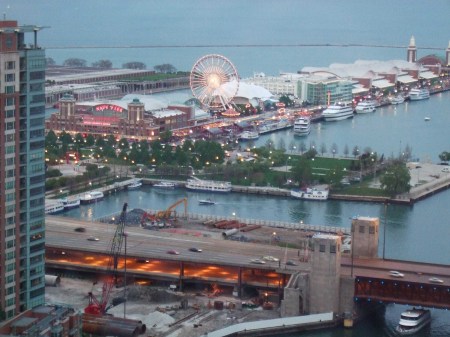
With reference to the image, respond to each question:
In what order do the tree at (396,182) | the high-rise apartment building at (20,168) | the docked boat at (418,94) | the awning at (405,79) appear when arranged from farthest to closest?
1. the awning at (405,79)
2. the docked boat at (418,94)
3. the tree at (396,182)
4. the high-rise apartment building at (20,168)

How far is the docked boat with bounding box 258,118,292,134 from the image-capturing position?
2088 cm

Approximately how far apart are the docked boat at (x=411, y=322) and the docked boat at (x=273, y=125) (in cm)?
1069

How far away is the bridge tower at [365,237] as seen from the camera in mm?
10688

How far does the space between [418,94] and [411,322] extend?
16389 millimetres

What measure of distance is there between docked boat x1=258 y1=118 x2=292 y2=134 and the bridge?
8.76m

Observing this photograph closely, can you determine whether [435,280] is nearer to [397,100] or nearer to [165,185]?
[165,185]

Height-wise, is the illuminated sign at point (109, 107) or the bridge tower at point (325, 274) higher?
the illuminated sign at point (109, 107)

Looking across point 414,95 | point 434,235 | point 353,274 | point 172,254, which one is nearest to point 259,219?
point 434,235

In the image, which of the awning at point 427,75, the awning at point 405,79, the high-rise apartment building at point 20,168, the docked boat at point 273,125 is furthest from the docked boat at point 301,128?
the high-rise apartment building at point 20,168

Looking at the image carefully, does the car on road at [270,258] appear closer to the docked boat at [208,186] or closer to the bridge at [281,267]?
the bridge at [281,267]

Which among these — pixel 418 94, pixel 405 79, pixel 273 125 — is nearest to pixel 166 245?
pixel 273 125

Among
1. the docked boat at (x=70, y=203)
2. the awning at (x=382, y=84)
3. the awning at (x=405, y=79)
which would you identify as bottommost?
the docked boat at (x=70, y=203)

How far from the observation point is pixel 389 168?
16.4 meters

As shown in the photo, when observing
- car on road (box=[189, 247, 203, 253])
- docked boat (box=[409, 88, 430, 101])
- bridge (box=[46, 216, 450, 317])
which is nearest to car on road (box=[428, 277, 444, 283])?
bridge (box=[46, 216, 450, 317])
